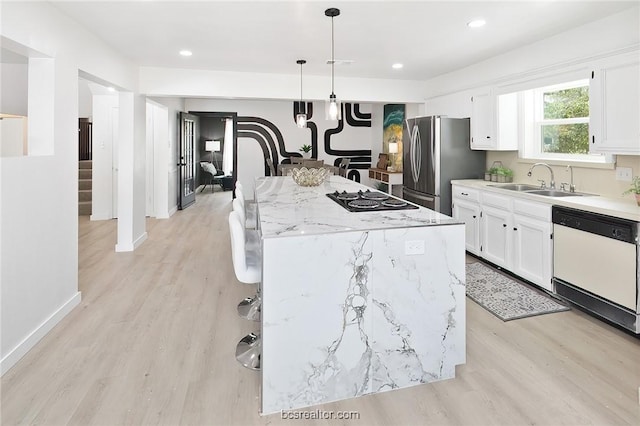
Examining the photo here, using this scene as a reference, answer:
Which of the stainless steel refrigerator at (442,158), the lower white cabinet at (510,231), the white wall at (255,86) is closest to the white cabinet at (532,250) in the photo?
the lower white cabinet at (510,231)

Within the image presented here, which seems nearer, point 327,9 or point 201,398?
point 201,398

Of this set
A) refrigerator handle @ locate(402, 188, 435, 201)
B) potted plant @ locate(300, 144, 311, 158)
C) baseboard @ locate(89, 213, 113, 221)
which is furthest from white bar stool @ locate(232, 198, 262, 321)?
potted plant @ locate(300, 144, 311, 158)

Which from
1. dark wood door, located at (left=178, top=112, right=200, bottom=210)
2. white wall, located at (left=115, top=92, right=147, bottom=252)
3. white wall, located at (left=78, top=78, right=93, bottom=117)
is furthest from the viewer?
dark wood door, located at (left=178, top=112, right=200, bottom=210)

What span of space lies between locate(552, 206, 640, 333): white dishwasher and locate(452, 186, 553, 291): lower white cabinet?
0.43 feet

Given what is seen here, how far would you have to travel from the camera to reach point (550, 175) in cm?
421

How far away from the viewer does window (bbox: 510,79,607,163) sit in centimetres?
385

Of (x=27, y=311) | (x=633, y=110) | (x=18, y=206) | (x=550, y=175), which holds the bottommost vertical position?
(x=27, y=311)

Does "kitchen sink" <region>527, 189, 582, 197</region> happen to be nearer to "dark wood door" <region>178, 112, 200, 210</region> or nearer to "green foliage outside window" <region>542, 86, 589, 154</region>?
"green foliage outside window" <region>542, 86, 589, 154</region>

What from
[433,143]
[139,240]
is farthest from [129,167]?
[433,143]

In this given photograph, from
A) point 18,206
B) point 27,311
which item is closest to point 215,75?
point 18,206

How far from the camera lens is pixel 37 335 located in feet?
8.76

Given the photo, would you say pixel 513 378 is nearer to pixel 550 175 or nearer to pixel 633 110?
pixel 633 110

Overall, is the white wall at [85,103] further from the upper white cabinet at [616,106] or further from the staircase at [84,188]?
the upper white cabinet at [616,106]

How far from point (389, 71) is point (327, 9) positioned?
2.55 m
